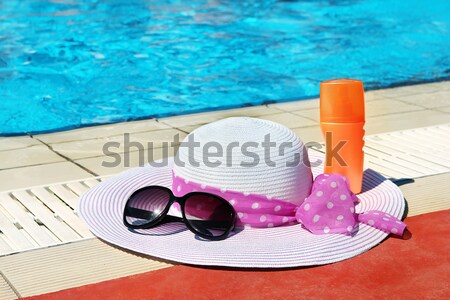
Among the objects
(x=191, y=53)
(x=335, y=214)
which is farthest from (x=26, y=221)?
(x=191, y=53)

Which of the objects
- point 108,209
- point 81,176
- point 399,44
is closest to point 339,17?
point 399,44

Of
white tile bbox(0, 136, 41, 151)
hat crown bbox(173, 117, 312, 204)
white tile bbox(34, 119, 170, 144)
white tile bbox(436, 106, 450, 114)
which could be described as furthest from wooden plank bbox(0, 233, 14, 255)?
white tile bbox(436, 106, 450, 114)

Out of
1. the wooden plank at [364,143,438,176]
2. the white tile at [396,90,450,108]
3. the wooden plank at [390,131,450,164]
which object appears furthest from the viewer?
the white tile at [396,90,450,108]

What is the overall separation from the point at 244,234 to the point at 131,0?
939cm

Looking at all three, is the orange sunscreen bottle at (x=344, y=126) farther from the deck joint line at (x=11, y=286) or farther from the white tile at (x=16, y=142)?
the white tile at (x=16, y=142)

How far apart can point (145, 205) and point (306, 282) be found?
838 millimetres

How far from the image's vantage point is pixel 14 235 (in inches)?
133

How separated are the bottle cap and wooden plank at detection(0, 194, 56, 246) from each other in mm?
1401

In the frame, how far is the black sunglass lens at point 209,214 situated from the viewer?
318cm

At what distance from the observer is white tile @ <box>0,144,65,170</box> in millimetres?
4645

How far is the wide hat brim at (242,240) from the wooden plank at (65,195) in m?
0.19

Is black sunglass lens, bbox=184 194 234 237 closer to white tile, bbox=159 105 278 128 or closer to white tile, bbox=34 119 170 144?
white tile, bbox=34 119 170 144

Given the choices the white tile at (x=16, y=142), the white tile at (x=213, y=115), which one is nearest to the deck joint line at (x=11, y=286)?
the white tile at (x=16, y=142)

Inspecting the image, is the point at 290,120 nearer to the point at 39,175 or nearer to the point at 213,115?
the point at 213,115
